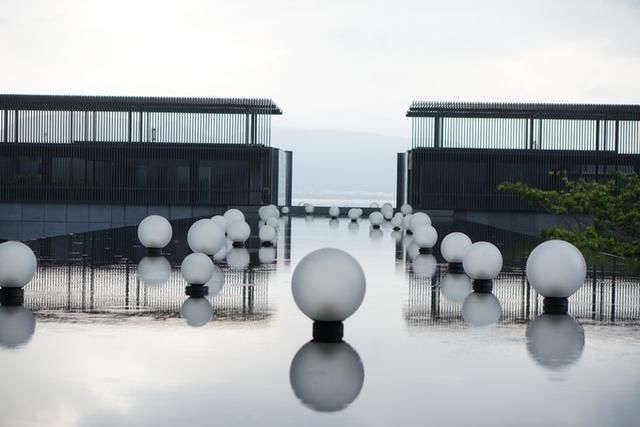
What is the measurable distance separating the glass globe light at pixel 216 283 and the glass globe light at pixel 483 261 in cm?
353

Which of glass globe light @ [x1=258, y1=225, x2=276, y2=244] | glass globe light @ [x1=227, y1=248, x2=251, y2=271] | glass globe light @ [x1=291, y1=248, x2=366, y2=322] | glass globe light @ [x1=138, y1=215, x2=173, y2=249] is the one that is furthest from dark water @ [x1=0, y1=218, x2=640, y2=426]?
glass globe light @ [x1=258, y1=225, x2=276, y2=244]

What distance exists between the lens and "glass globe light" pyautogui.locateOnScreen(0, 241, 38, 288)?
1141cm

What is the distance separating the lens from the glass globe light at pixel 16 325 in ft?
30.0

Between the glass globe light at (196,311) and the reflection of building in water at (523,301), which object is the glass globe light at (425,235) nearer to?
the reflection of building in water at (523,301)

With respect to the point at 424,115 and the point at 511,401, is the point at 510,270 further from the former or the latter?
the point at 424,115

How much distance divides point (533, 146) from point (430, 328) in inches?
1253

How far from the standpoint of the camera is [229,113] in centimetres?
4088

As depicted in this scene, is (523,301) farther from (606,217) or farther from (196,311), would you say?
(606,217)

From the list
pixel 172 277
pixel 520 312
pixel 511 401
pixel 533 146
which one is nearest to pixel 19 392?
pixel 511 401

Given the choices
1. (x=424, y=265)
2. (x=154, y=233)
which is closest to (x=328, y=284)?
(x=424, y=265)

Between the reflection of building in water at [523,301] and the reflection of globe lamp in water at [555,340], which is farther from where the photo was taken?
the reflection of building in water at [523,301]

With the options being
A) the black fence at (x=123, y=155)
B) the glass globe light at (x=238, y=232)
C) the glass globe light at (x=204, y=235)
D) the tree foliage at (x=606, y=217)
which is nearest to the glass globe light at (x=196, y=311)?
the glass globe light at (x=204, y=235)

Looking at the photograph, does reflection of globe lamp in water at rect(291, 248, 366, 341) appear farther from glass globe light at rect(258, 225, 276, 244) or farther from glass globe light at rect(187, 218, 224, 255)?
glass globe light at rect(258, 225, 276, 244)

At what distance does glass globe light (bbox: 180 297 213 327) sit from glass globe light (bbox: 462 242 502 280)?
3.79 meters
